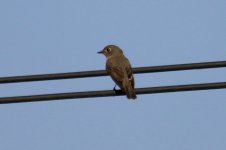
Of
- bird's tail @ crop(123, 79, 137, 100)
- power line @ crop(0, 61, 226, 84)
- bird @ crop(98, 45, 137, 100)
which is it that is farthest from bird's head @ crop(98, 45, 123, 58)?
power line @ crop(0, 61, 226, 84)

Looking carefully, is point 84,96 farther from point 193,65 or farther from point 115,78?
point 115,78

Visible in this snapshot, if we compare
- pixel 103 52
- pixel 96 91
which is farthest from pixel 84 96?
pixel 103 52

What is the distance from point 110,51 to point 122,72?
8.59ft

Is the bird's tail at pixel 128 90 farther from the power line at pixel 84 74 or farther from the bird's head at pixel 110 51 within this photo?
the bird's head at pixel 110 51

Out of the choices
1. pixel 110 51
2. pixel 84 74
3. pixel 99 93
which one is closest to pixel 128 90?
pixel 84 74

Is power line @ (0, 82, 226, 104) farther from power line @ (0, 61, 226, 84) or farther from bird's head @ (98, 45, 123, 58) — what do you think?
bird's head @ (98, 45, 123, 58)

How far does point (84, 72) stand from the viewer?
12000mm

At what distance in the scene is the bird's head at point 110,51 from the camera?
1748cm

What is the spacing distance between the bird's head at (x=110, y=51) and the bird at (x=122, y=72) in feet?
0.85

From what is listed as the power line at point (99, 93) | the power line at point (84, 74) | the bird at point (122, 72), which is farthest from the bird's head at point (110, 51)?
the power line at point (99, 93)

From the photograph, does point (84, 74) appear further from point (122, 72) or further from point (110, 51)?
point (110, 51)

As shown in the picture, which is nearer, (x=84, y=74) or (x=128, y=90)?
(x=84, y=74)

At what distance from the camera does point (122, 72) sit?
15.1 metres

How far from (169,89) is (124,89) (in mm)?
3020
